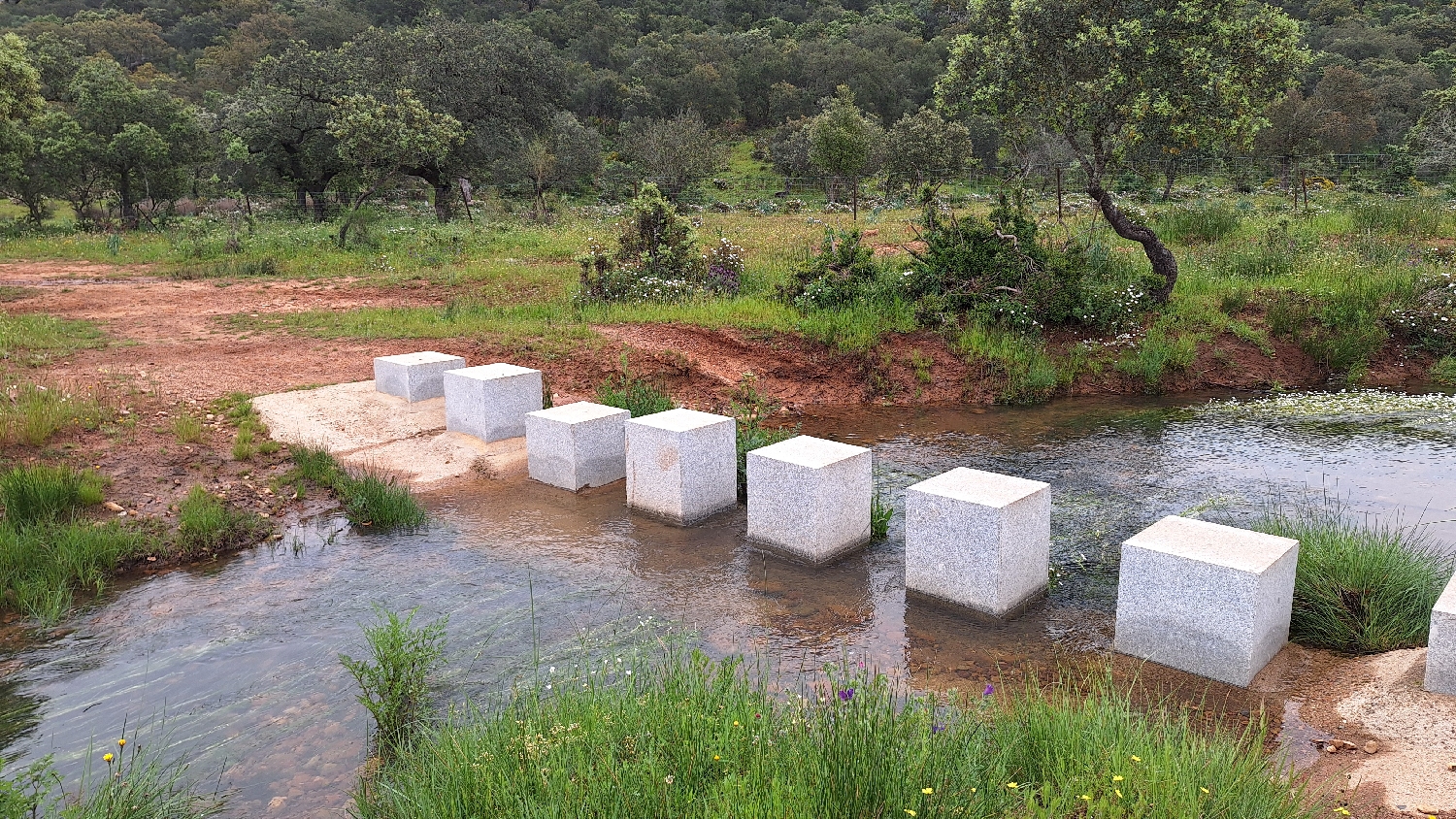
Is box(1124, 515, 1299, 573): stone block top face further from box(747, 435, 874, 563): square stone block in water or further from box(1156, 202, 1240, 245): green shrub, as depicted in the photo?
box(1156, 202, 1240, 245): green shrub

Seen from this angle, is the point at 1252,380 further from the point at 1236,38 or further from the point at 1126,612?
the point at 1126,612

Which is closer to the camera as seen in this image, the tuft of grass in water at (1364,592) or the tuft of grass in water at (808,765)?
the tuft of grass in water at (808,765)

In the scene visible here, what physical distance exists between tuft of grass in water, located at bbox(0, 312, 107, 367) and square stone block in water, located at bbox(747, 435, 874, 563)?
343 inches

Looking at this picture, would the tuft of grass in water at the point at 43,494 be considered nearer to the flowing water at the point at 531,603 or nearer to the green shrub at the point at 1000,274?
the flowing water at the point at 531,603

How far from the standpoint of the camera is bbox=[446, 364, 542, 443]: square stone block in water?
350 inches

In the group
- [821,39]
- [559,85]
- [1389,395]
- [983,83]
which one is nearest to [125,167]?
[559,85]

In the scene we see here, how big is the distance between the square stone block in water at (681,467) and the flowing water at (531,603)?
19 cm

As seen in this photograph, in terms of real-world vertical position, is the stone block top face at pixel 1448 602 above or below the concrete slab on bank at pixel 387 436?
above

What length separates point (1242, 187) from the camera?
33000 mm

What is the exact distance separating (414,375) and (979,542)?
6517mm

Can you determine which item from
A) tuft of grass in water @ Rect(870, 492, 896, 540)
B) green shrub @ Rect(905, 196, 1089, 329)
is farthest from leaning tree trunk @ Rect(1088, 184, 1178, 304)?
tuft of grass in water @ Rect(870, 492, 896, 540)

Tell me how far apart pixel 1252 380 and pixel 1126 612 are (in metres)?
8.86

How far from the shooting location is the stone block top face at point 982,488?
5.49 m

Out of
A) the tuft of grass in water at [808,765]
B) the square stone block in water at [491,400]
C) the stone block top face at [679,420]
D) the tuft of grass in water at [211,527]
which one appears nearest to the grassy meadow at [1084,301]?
the square stone block in water at [491,400]
